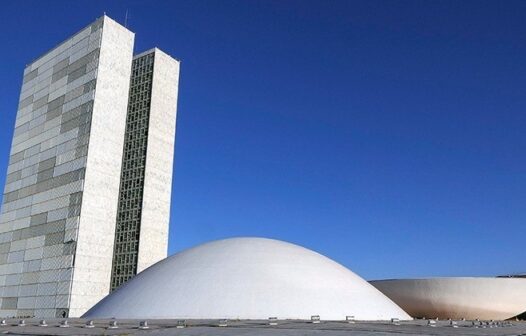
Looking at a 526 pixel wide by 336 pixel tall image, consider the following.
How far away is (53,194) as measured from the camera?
66938 millimetres

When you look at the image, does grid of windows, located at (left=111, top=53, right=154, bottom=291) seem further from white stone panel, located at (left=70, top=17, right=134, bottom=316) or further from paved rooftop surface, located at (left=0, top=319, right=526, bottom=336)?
paved rooftop surface, located at (left=0, top=319, right=526, bottom=336)

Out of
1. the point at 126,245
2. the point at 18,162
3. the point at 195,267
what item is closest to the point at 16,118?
the point at 18,162

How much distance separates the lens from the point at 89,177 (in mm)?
63500

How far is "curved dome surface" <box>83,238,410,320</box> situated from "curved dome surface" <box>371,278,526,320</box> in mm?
30639

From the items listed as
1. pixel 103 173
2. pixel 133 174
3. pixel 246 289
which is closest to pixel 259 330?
pixel 246 289

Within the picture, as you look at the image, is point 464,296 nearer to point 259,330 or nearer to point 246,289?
point 246,289

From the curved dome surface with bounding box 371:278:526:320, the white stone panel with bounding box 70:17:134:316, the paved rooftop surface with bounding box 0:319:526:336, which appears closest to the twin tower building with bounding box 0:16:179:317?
the white stone panel with bounding box 70:17:134:316

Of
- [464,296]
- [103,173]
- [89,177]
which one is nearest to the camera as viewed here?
[464,296]

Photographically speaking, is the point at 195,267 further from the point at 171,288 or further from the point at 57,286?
the point at 57,286

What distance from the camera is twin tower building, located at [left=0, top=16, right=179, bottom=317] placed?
62469mm

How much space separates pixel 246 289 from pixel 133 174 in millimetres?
45716

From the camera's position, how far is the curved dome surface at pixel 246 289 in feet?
81.9

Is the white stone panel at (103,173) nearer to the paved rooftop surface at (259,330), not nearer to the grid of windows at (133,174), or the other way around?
the grid of windows at (133,174)

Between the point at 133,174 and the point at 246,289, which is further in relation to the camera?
the point at 133,174
